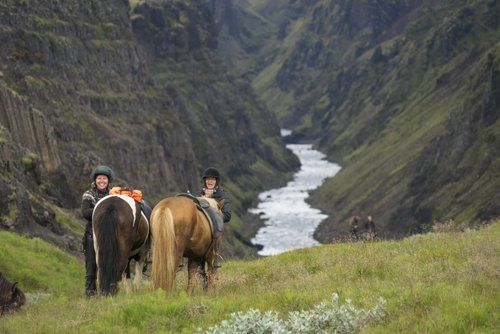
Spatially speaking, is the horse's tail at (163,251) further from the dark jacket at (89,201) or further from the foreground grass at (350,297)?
the dark jacket at (89,201)

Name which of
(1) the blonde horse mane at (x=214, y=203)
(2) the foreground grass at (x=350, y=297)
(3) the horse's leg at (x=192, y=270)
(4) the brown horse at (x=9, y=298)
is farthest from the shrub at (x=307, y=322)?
(4) the brown horse at (x=9, y=298)

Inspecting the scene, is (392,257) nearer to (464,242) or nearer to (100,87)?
(464,242)

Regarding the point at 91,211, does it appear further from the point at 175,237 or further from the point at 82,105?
the point at 82,105

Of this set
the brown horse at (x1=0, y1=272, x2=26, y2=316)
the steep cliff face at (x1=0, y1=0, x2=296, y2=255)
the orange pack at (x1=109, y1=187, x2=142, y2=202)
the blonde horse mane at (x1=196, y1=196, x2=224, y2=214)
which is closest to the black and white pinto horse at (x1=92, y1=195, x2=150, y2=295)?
the orange pack at (x1=109, y1=187, x2=142, y2=202)

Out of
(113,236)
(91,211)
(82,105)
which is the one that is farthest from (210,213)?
(82,105)

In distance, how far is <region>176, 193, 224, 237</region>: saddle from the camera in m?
17.5

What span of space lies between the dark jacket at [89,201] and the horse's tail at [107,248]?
55.9 inches

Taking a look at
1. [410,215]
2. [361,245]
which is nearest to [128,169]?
[410,215]

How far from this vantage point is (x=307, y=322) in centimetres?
1189

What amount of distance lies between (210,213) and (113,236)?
9.96 ft

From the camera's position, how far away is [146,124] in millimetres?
149000

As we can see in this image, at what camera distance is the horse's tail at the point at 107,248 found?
16031 millimetres

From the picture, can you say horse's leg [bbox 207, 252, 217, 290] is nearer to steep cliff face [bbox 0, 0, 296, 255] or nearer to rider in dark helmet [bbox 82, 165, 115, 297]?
rider in dark helmet [bbox 82, 165, 115, 297]

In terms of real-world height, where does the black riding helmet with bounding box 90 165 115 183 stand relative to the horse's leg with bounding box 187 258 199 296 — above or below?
above
